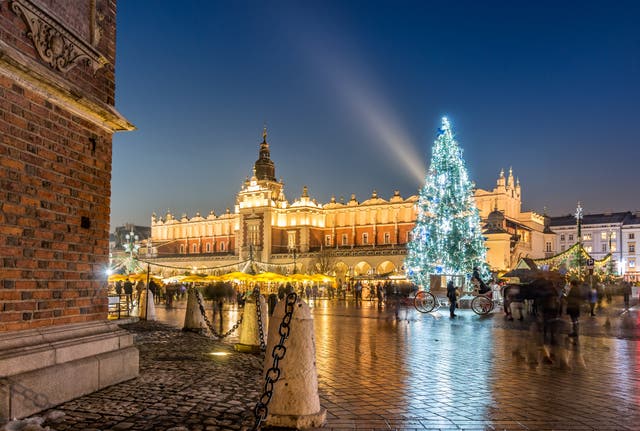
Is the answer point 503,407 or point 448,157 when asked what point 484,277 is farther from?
point 503,407

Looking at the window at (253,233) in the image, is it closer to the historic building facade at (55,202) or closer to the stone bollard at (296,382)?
the historic building facade at (55,202)

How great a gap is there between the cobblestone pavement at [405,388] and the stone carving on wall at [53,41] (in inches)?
144

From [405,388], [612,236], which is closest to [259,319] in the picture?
[405,388]

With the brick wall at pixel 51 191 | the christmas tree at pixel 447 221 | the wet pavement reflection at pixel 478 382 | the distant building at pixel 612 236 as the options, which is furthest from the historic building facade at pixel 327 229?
the brick wall at pixel 51 191

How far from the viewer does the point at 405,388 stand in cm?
760

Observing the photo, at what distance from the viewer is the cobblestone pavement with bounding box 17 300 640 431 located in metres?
5.75

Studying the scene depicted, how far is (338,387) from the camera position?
7715 mm

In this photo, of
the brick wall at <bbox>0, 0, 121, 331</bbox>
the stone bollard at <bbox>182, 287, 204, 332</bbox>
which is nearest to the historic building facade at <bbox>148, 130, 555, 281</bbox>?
the stone bollard at <bbox>182, 287, 204, 332</bbox>

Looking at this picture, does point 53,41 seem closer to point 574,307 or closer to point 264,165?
point 574,307

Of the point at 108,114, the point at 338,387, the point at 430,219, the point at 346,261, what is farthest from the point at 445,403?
the point at 346,261

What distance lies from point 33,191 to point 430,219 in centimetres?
2944

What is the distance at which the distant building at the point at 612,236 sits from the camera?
100125 mm

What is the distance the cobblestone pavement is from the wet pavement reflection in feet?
0.05

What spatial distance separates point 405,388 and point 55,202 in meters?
4.66
